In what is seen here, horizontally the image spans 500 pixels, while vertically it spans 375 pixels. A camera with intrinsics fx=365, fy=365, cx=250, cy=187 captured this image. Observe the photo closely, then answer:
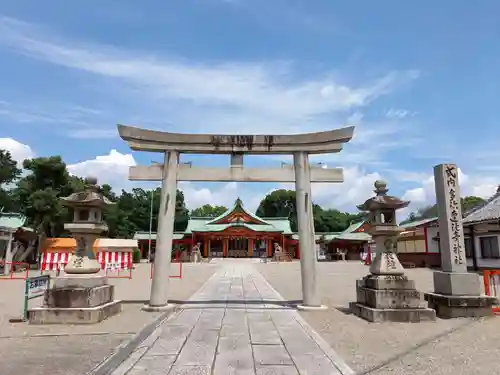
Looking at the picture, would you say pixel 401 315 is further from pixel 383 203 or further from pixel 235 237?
pixel 235 237

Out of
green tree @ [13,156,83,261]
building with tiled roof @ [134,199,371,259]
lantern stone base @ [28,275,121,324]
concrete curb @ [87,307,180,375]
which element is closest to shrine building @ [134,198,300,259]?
building with tiled roof @ [134,199,371,259]

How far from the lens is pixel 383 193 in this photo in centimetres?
956

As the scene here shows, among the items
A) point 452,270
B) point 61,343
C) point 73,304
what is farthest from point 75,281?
point 452,270

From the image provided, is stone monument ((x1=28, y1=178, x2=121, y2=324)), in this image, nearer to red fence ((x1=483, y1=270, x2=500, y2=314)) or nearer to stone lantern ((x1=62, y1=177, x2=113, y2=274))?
stone lantern ((x1=62, y1=177, x2=113, y2=274))

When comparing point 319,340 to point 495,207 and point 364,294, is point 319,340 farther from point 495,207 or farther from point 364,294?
point 495,207

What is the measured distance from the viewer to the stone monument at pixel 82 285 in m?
7.80

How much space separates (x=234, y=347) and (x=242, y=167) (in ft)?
17.6

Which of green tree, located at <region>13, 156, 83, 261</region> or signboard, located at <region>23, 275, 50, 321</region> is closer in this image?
signboard, located at <region>23, 275, 50, 321</region>

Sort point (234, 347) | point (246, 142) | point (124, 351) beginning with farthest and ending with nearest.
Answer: point (246, 142), point (234, 347), point (124, 351)

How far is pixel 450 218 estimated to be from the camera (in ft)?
29.6

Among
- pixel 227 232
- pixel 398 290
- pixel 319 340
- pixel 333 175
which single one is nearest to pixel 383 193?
pixel 333 175

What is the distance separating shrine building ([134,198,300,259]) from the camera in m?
45.6

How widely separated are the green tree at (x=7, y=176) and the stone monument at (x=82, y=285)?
34.5m

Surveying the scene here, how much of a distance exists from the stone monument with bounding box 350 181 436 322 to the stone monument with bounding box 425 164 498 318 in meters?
0.80
